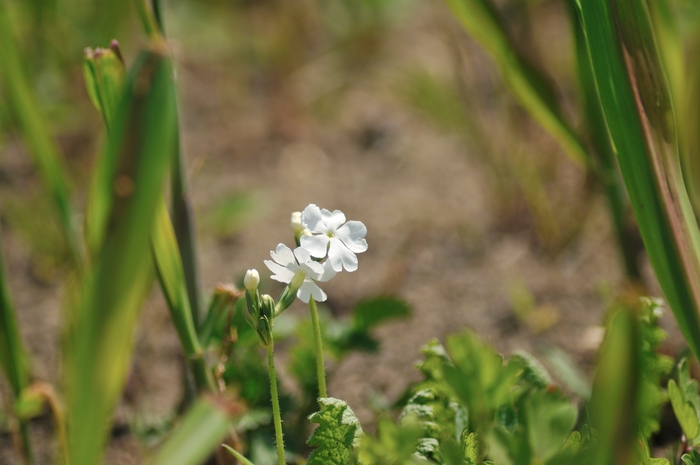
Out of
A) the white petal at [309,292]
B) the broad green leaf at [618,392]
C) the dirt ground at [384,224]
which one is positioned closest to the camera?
the broad green leaf at [618,392]

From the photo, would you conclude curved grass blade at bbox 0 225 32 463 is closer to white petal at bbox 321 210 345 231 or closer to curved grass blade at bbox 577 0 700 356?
white petal at bbox 321 210 345 231

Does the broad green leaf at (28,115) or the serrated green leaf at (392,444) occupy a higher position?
the broad green leaf at (28,115)

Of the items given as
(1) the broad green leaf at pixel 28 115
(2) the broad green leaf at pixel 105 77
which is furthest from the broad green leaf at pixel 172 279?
(1) the broad green leaf at pixel 28 115

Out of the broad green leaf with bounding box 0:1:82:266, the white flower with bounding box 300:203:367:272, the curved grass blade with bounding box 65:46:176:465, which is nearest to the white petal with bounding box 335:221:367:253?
the white flower with bounding box 300:203:367:272

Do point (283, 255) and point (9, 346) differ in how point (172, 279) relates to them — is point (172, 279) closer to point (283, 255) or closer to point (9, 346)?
point (283, 255)

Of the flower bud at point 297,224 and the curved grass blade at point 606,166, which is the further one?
the curved grass blade at point 606,166

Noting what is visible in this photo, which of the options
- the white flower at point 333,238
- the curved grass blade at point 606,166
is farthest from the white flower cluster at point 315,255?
the curved grass blade at point 606,166

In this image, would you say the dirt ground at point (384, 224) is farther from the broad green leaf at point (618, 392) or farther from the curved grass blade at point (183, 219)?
the broad green leaf at point (618, 392)

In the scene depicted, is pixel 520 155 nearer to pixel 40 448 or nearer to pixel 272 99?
pixel 272 99

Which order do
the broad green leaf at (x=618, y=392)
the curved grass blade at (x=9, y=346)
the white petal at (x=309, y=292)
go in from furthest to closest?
1. the curved grass blade at (x=9, y=346)
2. the white petal at (x=309, y=292)
3. the broad green leaf at (x=618, y=392)

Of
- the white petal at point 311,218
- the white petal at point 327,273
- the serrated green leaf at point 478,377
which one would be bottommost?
the serrated green leaf at point 478,377
